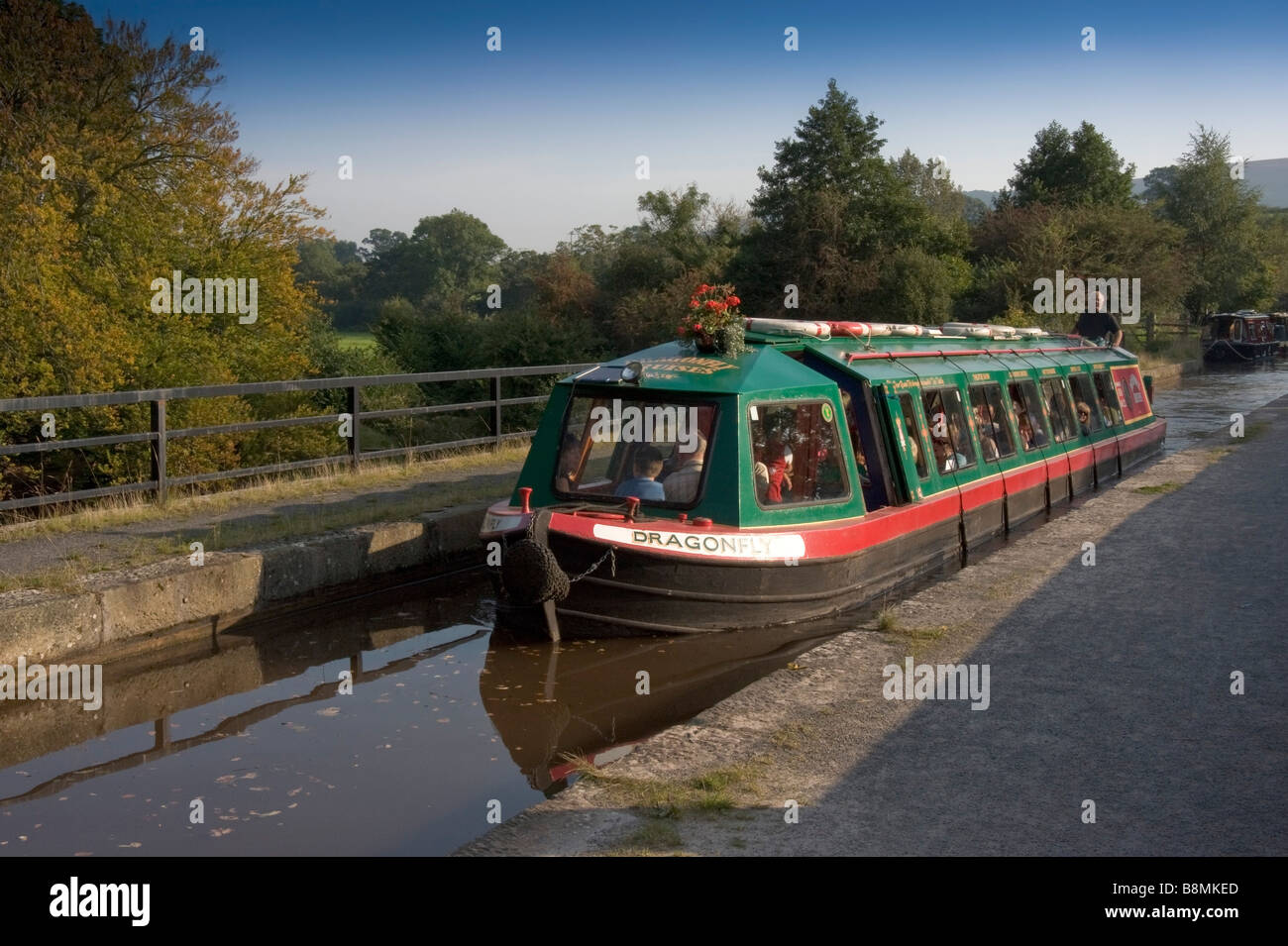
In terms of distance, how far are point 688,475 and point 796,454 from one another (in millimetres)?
991

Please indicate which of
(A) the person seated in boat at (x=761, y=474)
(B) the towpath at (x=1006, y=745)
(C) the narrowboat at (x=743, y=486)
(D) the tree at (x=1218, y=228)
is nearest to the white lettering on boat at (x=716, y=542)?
(C) the narrowboat at (x=743, y=486)

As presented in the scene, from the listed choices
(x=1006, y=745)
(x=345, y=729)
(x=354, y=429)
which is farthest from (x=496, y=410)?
(x=1006, y=745)

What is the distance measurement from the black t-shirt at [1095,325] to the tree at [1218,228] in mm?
39132

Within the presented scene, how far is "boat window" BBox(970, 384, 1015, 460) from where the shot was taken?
1374 centimetres

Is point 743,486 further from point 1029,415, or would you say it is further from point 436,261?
point 436,261

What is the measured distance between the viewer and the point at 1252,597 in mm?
9039

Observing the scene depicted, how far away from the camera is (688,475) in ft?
31.7

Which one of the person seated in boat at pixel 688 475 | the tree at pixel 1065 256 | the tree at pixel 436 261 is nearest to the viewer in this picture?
the person seated in boat at pixel 688 475

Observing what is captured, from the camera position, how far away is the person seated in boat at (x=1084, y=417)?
1741 centimetres

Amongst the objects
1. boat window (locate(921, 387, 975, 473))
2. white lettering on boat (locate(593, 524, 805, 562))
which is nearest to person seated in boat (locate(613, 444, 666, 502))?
white lettering on boat (locate(593, 524, 805, 562))

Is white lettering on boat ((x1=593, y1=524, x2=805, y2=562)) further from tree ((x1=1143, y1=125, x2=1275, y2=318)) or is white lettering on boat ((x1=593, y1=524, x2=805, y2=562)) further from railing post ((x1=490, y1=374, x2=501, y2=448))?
tree ((x1=1143, y1=125, x2=1275, y2=318))

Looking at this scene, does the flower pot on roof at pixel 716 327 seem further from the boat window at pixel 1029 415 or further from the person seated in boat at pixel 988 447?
the boat window at pixel 1029 415

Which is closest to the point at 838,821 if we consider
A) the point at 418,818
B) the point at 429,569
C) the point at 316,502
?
the point at 418,818

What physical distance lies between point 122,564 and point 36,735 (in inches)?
80.1
